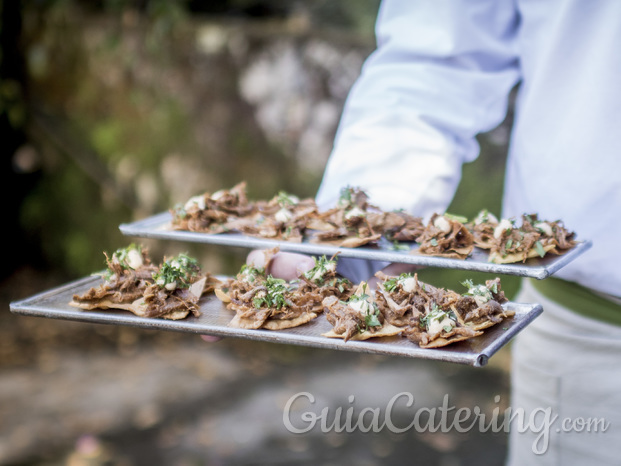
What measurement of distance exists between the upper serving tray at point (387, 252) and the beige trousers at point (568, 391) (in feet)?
1.11

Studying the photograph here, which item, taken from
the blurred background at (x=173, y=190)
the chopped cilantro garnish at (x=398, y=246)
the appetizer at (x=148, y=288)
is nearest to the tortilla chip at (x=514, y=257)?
the chopped cilantro garnish at (x=398, y=246)

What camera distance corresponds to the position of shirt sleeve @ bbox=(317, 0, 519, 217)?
2250 millimetres

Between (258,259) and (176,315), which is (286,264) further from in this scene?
(176,315)

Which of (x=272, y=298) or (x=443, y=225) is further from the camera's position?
(x=443, y=225)

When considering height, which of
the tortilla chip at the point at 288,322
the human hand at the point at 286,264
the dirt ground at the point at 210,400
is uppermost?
the human hand at the point at 286,264

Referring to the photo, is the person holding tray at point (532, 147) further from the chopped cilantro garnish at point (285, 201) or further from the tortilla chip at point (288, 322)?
the tortilla chip at point (288, 322)

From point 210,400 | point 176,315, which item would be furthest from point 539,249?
point 210,400

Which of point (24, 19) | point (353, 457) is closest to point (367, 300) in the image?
point (353, 457)

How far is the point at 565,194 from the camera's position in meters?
2.07

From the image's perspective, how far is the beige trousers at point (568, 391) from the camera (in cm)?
208

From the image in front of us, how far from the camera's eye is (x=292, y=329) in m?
1.79

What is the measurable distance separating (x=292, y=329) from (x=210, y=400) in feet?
10.9

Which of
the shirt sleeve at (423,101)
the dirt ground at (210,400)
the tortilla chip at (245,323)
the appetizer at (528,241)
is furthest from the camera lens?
the dirt ground at (210,400)

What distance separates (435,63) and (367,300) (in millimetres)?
926
